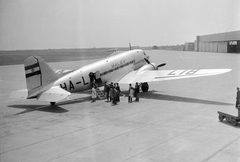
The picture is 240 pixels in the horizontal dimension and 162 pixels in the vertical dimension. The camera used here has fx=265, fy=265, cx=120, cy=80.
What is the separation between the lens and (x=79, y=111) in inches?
692

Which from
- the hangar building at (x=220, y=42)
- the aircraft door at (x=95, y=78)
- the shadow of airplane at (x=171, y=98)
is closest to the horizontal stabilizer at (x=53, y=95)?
the aircraft door at (x=95, y=78)

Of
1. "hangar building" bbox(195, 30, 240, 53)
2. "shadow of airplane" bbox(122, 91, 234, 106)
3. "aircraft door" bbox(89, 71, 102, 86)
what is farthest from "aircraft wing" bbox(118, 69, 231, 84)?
"hangar building" bbox(195, 30, 240, 53)

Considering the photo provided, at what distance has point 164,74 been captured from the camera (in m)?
22.6

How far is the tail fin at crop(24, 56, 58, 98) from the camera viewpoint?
1766 cm

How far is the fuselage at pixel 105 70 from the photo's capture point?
20.2m

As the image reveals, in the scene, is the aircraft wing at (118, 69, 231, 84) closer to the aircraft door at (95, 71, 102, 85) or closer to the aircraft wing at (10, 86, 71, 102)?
the aircraft door at (95, 71, 102, 85)

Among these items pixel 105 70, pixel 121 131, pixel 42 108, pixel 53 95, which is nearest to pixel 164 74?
pixel 105 70

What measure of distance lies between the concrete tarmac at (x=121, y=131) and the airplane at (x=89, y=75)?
1.28 m

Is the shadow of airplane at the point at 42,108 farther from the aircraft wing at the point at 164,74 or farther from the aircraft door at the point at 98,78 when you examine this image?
the aircraft wing at the point at 164,74

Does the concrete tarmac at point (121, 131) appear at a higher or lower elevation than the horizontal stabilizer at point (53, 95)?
lower

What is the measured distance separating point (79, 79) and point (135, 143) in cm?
1096

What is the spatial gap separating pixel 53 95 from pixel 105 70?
733 centimetres

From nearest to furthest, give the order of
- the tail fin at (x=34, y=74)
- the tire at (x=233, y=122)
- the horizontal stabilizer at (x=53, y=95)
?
the tire at (x=233, y=122), the horizontal stabilizer at (x=53, y=95), the tail fin at (x=34, y=74)

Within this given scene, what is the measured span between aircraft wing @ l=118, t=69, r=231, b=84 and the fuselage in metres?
0.88
